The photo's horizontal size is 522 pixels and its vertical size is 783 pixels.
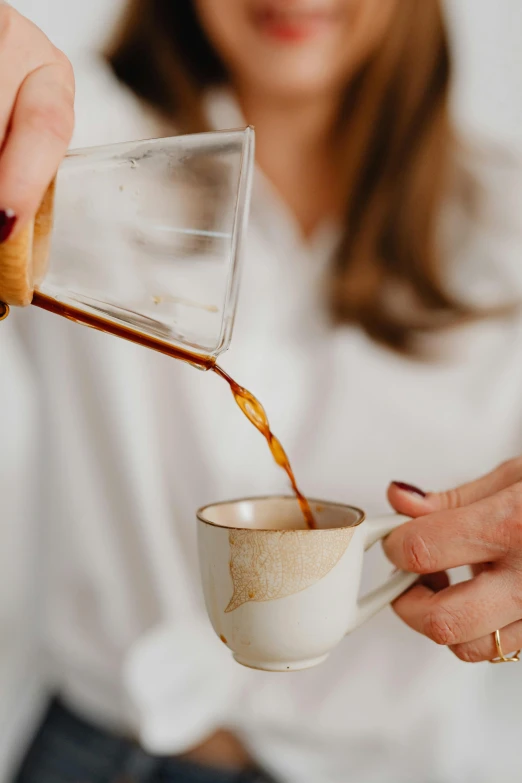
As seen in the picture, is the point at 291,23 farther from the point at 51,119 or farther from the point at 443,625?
the point at 443,625

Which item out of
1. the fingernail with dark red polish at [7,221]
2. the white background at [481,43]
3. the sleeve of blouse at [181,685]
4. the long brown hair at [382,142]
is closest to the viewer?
the fingernail with dark red polish at [7,221]

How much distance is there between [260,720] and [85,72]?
104 centimetres

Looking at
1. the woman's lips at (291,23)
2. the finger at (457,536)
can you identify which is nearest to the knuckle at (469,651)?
the finger at (457,536)

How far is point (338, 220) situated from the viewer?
1168 millimetres

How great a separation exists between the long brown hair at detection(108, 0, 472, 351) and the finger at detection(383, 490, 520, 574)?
1.79ft

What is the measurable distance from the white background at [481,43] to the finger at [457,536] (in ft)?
2.94

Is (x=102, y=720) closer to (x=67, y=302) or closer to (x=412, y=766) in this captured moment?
(x=412, y=766)

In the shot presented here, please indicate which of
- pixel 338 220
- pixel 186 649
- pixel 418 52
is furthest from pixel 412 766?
pixel 418 52

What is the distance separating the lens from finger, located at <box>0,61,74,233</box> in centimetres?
43

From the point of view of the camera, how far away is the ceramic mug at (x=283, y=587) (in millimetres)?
546

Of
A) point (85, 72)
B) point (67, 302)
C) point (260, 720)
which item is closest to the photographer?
point (67, 302)

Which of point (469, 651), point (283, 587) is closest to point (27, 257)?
point (283, 587)

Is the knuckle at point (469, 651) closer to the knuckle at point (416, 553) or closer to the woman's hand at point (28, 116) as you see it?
the knuckle at point (416, 553)

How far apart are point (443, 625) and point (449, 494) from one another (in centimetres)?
13
